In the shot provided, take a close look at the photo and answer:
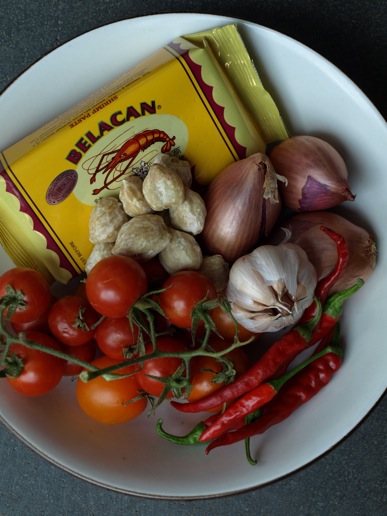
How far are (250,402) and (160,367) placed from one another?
179mm

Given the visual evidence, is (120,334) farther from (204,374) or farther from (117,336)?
(204,374)

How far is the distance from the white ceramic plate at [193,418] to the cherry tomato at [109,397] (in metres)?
0.07

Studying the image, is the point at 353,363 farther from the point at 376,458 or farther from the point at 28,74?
the point at 28,74

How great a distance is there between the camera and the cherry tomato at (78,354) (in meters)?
0.94

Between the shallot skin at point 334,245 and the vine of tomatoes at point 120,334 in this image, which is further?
the shallot skin at point 334,245

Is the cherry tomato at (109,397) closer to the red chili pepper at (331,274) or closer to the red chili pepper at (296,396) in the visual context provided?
the red chili pepper at (296,396)

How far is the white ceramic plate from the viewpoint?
2.97 feet

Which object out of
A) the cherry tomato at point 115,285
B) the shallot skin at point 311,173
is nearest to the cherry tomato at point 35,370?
the cherry tomato at point 115,285

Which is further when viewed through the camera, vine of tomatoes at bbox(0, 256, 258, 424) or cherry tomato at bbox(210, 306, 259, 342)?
cherry tomato at bbox(210, 306, 259, 342)

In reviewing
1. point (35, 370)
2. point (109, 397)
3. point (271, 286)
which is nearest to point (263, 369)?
point (271, 286)

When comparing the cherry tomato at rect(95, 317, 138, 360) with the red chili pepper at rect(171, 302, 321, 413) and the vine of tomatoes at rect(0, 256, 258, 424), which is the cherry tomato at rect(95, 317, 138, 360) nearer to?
the vine of tomatoes at rect(0, 256, 258, 424)

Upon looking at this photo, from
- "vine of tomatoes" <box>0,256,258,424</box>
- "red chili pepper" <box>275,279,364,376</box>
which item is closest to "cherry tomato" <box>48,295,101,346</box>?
"vine of tomatoes" <box>0,256,258,424</box>

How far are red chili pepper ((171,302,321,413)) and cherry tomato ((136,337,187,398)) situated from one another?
10 centimetres

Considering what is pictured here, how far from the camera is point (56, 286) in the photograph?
1.01m
